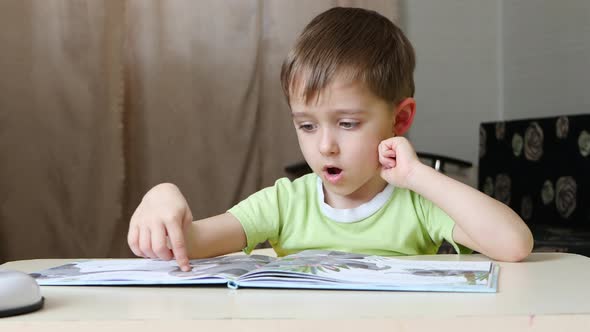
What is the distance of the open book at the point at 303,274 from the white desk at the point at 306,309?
0.01 m

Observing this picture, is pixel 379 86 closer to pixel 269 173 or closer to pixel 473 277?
pixel 473 277

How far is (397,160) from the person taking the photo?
1.13m

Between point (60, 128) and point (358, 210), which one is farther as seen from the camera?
point (60, 128)

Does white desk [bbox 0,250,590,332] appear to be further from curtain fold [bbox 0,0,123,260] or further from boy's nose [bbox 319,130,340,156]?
curtain fold [bbox 0,0,123,260]

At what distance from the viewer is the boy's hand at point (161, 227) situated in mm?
930

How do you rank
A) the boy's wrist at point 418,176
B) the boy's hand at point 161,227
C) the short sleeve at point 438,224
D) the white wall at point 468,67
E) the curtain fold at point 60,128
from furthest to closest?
the white wall at point 468,67, the curtain fold at point 60,128, the short sleeve at point 438,224, the boy's wrist at point 418,176, the boy's hand at point 161,227

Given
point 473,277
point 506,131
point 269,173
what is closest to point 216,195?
point 269,173

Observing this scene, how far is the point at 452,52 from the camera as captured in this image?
334 cm

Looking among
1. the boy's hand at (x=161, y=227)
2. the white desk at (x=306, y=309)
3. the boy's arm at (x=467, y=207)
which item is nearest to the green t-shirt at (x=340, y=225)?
the boy's arm at (x=467, y=207)

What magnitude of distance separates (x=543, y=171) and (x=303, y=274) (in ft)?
6.50

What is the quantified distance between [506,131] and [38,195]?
160 cm

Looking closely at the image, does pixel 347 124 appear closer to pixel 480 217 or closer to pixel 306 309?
pixel 480 217

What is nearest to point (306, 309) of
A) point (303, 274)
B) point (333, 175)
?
point (303, 274)

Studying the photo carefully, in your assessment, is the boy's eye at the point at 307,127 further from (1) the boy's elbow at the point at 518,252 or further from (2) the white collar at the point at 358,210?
(1) the boy's elbow at the point at 518,252
